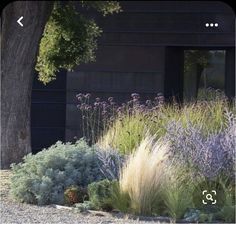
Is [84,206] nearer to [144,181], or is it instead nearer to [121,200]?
[121,200]

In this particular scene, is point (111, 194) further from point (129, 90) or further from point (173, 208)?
point (129, 90)

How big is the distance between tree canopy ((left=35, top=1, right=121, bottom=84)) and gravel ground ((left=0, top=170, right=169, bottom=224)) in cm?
400

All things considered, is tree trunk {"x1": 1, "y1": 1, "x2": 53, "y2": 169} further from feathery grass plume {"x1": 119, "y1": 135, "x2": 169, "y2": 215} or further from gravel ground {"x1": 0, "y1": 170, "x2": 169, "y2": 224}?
feathery grass plume {"x1": 119, "y1": 135, "x2": 169, "y2": 215}

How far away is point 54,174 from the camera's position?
363 inches

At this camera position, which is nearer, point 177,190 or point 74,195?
point 177,190

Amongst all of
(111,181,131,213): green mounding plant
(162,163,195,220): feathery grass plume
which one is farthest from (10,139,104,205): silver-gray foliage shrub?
(162,163,195,220): feathery grass plume

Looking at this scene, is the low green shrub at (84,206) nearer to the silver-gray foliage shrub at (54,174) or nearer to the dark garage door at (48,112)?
the silver-gray foliage shrub at (54,174)

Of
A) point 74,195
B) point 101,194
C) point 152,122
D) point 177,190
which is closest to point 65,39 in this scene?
point 152,122

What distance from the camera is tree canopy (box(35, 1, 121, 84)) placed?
11.9 m

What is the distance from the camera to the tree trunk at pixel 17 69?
11.2 meters

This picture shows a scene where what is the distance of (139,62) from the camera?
16.8 meters

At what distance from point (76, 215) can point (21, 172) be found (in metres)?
1.64

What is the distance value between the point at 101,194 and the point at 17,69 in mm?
3757

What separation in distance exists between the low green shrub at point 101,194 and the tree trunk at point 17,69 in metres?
3.38
